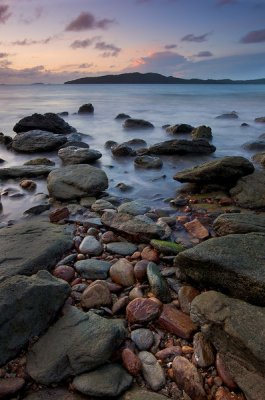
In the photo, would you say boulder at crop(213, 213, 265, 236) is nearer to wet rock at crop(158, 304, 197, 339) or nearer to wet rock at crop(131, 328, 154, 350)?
wet rock at crop(158, 304, 197, 339)

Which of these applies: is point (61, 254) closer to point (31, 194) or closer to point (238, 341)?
point (238, 341)

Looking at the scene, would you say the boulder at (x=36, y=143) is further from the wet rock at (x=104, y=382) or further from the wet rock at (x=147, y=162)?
the wet rock at (x=104, y=382)

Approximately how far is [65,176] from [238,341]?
15.6 feet

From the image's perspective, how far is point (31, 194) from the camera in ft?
23.0

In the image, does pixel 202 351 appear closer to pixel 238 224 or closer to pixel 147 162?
pixel 238 224

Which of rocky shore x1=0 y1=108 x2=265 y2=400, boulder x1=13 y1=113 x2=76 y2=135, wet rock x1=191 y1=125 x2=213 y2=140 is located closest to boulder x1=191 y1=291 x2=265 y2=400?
rocky shore x1=0 y1=108 x2=265 y2=400

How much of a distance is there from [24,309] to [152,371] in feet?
3.40

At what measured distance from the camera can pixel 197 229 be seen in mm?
4941

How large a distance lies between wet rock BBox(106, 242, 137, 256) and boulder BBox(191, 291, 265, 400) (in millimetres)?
1342

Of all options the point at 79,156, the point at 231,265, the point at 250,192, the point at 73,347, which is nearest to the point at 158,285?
the point at 231,265

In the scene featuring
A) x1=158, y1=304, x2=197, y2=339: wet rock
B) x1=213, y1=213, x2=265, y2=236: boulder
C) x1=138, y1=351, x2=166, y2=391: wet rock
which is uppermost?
x1=213, y1=213, x2=265, y2=236: boulder

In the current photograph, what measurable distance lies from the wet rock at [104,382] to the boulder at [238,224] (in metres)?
2.47

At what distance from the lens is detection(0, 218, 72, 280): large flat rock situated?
11.6ft

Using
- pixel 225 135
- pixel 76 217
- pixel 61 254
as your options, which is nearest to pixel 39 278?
pixel 61 254
